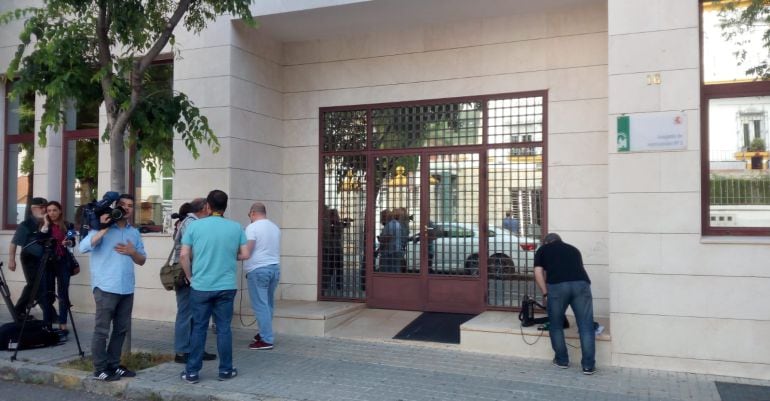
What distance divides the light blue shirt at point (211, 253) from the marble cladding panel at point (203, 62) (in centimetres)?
356

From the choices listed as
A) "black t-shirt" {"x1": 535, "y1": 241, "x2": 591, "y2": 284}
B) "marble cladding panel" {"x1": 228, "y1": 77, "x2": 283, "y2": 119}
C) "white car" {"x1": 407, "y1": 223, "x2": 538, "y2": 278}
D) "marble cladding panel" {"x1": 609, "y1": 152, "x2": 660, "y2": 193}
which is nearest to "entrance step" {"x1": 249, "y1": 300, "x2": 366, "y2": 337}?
"white car" {"x1": 407, "y1": 223, "x2": 538, "y2": 278}

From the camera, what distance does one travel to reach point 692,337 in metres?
6.62

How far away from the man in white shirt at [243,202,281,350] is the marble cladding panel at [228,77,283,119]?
2077 mm

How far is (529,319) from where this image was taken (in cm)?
752

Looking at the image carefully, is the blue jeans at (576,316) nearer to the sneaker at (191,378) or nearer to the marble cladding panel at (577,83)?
the marble cladding panel at (577,83)

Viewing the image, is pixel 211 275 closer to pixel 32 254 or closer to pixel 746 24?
pixel 32 254

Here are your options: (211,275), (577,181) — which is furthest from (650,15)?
(211,275)

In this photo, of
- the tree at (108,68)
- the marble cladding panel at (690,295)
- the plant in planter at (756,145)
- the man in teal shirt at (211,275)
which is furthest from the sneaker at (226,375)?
the plant in planter at (756,145)

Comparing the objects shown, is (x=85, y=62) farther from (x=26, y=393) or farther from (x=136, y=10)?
(x=26, y=393)

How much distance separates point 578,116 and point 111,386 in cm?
626

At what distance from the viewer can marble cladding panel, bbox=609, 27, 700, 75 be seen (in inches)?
264

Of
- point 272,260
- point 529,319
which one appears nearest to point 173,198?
point 272,260

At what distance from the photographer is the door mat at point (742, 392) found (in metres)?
5.85

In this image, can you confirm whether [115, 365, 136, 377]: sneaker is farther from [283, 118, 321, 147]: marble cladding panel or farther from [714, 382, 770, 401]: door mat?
[714, 382, 770, 401]: door mat
